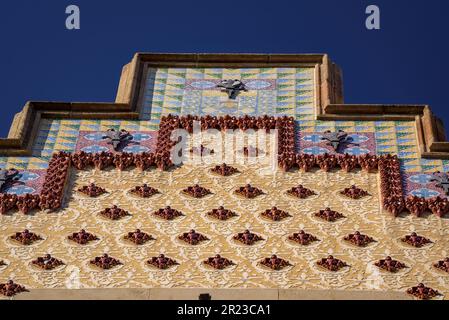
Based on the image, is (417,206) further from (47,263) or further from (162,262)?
(47,263)

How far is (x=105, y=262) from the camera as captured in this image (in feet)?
77.3

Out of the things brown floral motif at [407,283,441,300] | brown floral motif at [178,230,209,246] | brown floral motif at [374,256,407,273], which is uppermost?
brown floral motif at [178,230,209,246]

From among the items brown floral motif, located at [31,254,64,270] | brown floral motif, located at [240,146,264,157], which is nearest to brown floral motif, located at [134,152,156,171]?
brown floral motif, located at [240,146,264,157]

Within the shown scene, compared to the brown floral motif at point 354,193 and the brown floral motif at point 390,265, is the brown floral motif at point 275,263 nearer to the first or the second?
the brown floral motif at point 390,265

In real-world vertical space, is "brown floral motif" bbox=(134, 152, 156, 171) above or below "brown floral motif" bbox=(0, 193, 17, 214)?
above

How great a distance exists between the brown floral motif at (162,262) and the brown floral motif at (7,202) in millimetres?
2453

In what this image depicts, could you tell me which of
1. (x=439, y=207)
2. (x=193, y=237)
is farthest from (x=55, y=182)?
(x=439, y=207)

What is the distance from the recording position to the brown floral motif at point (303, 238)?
78.3 feet

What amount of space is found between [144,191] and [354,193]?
3.09 m

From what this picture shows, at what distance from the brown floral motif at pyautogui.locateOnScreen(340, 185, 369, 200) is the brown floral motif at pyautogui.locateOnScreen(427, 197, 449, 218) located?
38.3 inches

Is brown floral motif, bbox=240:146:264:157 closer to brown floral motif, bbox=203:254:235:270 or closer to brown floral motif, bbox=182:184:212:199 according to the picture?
brown floral motif, bbox=182:184:212:199

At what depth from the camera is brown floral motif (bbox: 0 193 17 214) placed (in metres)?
24.6
